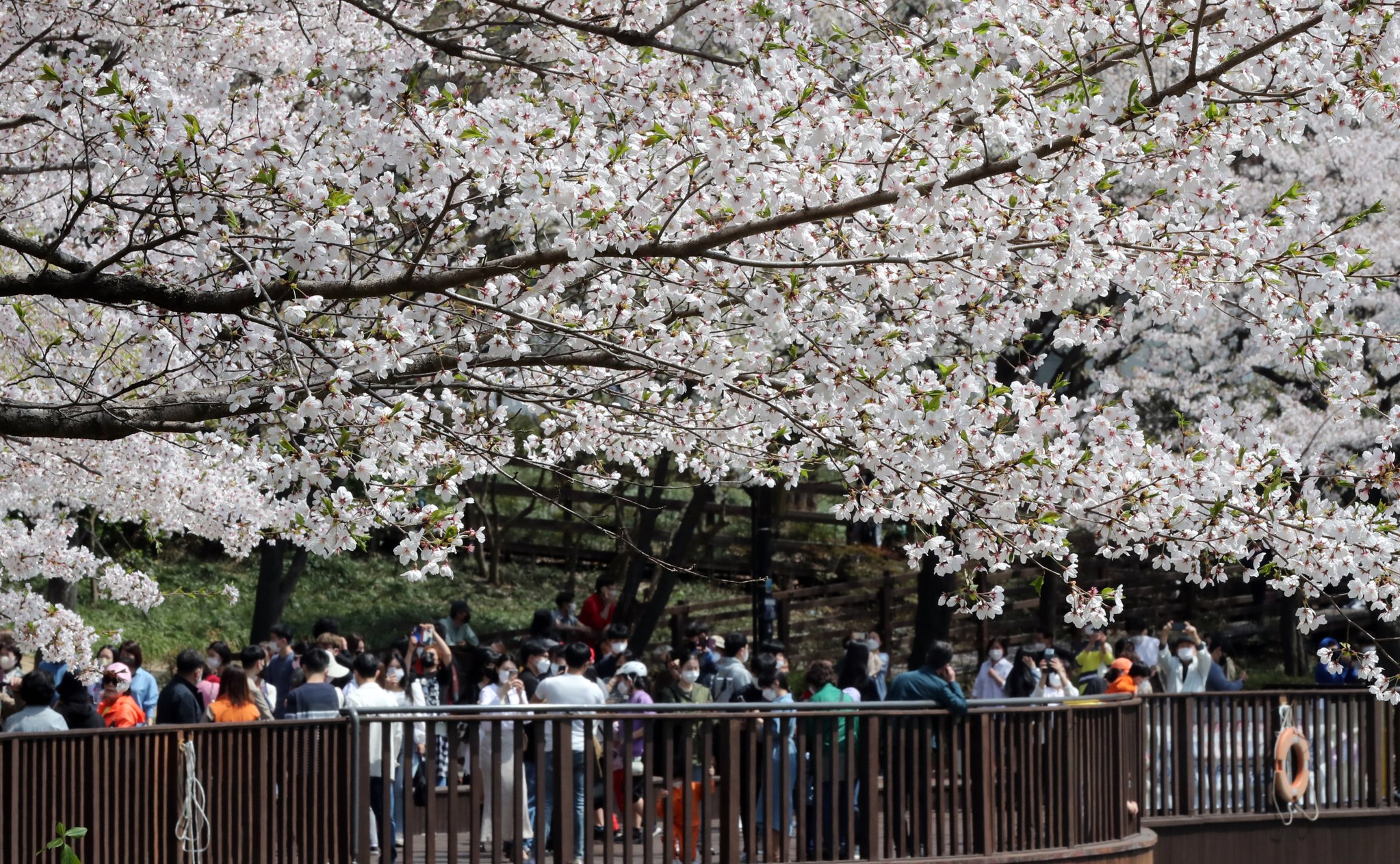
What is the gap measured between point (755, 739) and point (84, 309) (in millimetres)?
4686

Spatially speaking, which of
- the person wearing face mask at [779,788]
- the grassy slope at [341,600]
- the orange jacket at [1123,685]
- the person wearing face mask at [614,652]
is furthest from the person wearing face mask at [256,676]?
the grassy slope at [341,600]

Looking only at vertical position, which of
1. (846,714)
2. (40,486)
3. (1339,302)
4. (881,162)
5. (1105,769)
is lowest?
(1105,769)

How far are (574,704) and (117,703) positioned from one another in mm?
3825

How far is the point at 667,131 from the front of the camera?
18.0 feet

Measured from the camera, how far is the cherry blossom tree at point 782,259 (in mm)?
5469

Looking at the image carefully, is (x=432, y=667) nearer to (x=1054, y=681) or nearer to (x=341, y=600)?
(x=1054, y=681)

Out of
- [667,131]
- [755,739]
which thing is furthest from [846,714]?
[667,131]

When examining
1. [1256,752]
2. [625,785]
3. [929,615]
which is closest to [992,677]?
[1256,752]

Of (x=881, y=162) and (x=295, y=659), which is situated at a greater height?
(x=881, y=162)

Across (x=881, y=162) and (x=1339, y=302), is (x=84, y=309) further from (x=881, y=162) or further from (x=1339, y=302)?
(x=1339, y=302)

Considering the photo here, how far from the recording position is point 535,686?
11.1 metres

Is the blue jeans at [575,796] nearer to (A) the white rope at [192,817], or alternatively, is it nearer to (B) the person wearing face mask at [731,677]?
(A) the white rope at [192,817]

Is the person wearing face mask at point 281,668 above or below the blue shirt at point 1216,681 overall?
above

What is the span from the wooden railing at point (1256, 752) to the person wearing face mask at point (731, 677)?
10.5 feet
